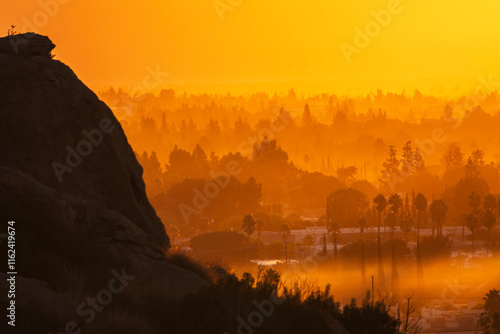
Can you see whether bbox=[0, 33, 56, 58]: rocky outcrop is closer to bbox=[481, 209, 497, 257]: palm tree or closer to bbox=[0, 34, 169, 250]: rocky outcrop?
bbox=[0, 34, 169, 250]: rocky outcrop

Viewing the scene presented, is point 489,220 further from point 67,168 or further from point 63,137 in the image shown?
point 67,168

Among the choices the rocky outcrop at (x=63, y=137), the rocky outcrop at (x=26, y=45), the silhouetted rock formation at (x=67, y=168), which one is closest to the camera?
the silhouetted rock formation at (x=67, y=168)

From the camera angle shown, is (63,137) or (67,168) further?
(63,137)

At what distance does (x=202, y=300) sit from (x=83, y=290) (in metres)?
2.67

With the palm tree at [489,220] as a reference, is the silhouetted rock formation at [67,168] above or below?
above

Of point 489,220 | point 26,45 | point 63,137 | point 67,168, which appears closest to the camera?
point 67,168

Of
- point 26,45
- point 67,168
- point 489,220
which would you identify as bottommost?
point 489,220

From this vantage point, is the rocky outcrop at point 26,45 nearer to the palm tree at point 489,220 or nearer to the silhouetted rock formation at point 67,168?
the silhouetted rock formation at point 67,168

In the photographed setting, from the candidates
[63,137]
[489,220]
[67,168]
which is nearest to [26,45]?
[63,137]

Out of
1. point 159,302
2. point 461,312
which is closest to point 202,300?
point 159,302

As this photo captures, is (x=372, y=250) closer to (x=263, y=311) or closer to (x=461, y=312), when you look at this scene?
(x=461, y=312)

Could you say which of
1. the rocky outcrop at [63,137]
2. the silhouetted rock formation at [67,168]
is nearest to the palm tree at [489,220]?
the silhouetted rock formation at [67,168]

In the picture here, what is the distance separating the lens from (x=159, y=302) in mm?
18188

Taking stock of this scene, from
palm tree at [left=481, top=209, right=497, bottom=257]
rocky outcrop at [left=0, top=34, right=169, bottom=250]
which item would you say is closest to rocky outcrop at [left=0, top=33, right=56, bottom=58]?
rocky outcrop at [left=0, top=34, right=169, bottom=250]
